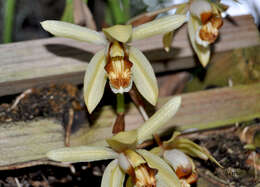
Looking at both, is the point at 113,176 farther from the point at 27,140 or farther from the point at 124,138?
the point at 27,140

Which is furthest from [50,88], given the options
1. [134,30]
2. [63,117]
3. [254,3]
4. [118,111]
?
[254,3]

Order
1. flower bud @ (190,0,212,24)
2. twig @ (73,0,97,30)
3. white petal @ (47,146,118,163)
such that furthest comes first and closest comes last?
1. twig @ (73,0,97,30)
2. flower bud @ (190,0,212,24)
3. white petal @ (47,146,118,163)

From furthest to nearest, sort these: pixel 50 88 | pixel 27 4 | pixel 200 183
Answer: pixel 27 4 < pixel 50 88 < pixel 200 183

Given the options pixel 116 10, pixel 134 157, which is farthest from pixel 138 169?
pixel 116 10

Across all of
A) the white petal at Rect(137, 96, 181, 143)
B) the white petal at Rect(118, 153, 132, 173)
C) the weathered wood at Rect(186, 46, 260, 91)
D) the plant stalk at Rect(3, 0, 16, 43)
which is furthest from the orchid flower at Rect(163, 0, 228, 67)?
the plant stalk at Rect(3, 0, 16, 43)

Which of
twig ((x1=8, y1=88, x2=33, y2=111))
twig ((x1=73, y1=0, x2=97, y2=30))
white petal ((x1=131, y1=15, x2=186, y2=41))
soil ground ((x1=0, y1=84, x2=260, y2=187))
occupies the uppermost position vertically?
twig ((x1=73, y1=0, x2=97, y2=30))

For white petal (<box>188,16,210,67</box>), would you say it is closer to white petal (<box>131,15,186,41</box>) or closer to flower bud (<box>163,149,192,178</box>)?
white petal (<box>131,15,186,41</box>)

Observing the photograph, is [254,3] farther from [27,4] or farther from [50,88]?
[27,4]
